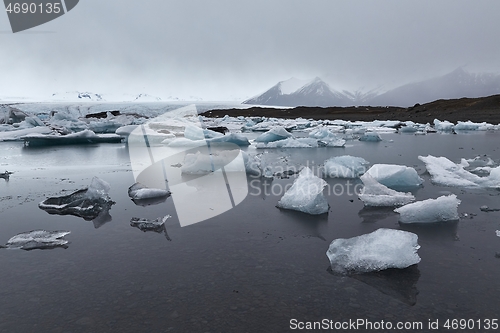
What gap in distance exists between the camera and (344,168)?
19.2 feet

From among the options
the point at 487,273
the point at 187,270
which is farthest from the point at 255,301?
the point at 487,273

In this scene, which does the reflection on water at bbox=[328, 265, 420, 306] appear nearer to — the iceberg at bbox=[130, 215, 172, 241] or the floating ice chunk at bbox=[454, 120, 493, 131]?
the iceberg at bbox=[130, 215, 172, 241]

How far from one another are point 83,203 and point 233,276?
2517 millimetres

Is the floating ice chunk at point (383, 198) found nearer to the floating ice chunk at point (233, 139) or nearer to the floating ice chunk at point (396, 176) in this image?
the floating ice chunk at point (396, 176)

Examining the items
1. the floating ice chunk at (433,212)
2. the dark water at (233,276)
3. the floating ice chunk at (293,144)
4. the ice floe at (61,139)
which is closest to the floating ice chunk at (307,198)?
the dark water at (233,276)

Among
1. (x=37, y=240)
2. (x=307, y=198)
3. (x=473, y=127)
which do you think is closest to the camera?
(x=37, y=240)

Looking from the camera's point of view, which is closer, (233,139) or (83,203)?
(83,203)

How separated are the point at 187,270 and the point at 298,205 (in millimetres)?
1770

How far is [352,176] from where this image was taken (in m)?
5.84

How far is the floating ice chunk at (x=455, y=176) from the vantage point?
4.91 meters

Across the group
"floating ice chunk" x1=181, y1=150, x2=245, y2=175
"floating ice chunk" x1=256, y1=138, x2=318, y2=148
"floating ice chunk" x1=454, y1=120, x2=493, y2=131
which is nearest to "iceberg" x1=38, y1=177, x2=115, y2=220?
"floating ice chunk" x1=181, y1=150, x2=245, y2=175

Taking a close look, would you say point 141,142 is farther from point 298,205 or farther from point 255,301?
point 255,301

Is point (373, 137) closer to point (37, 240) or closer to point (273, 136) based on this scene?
point (273, 136)

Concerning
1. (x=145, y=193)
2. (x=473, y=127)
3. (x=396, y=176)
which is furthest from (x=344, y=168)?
(x=473, y=127)
